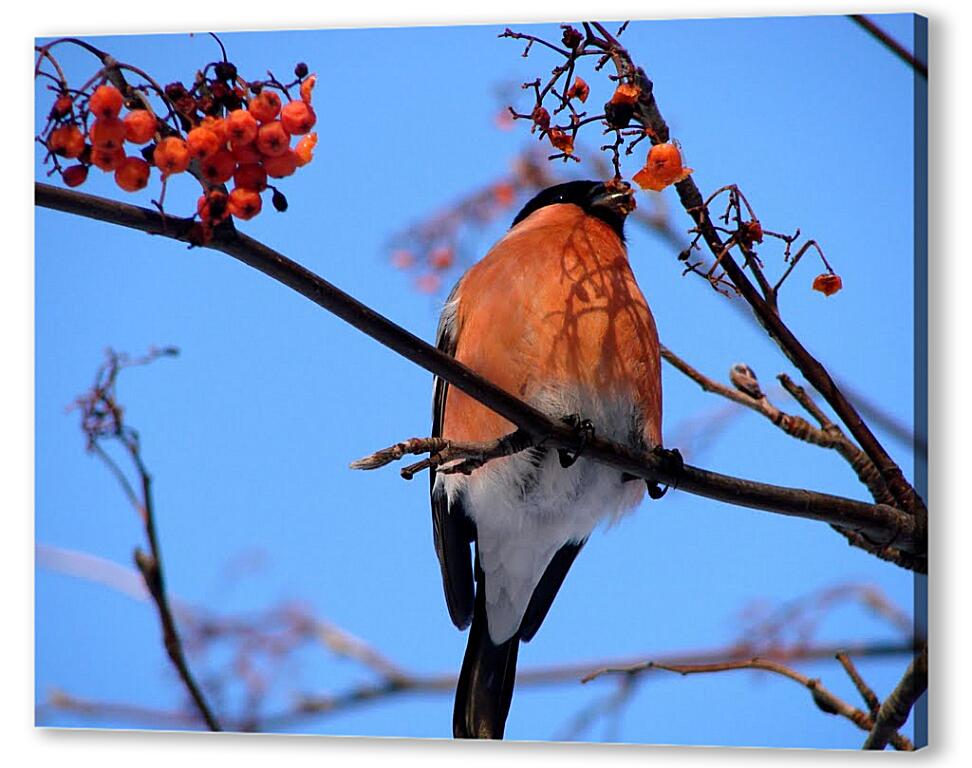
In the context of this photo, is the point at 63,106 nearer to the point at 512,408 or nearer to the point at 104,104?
the point at 104,104

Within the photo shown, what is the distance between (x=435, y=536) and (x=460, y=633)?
0.17 metres

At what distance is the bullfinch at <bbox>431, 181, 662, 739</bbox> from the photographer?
1.88 metres

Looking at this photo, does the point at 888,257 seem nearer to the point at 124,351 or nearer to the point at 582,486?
the point at 582,486

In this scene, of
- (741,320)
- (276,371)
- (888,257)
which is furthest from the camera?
(276,371)

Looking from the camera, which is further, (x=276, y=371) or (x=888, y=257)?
(x=276, y=371)

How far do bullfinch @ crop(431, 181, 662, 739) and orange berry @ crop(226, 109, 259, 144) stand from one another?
593 millimetres

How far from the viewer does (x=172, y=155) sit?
130cm

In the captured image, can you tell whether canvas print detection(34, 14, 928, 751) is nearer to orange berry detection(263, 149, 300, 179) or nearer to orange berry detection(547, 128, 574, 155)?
orange berry detection(547, 128, 574, 155)

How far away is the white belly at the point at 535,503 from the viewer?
6.30 feet

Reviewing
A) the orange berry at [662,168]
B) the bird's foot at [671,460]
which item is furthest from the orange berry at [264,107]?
the bird's foot at [671,460]

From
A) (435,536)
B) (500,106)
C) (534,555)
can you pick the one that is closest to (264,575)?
(435,536)

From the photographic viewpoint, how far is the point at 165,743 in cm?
224

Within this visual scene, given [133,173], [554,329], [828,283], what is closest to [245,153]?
[133,173]

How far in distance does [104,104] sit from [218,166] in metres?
0.16
